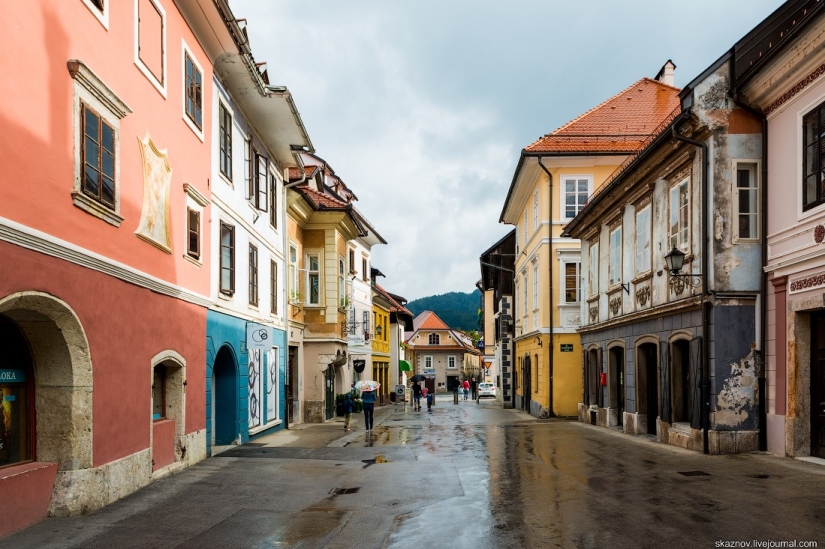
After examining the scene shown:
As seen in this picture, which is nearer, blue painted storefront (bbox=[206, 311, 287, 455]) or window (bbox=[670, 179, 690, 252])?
blue painted storefront (bbox=[206, 311, 287, 455])

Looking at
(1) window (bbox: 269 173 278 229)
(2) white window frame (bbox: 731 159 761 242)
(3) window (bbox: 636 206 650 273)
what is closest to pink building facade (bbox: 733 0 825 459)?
(2) white window frame (bbox: 731 159 761 242)

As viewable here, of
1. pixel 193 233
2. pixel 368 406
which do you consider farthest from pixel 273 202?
pixel 193 233

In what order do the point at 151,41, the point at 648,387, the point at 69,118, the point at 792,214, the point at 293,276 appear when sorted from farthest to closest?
the point at 293,276, the point at 648,387, the point at 792,214, the point at 151,41, the point at 69,118

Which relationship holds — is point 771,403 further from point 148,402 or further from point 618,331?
point 148,402

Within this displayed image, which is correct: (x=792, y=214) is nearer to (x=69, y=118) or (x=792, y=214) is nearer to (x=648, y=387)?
(x=648, y=387)

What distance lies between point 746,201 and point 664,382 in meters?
Result: 5.02

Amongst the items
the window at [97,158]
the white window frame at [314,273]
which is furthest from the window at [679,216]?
the white window frame at [314,273]

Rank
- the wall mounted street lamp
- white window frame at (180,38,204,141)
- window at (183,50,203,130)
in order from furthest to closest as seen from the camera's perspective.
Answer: the wall mounted street lamp, window at (183,50,203,130), white window frame at (180,38,204,141)

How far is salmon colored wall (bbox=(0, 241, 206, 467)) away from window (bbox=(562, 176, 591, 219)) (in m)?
19.9

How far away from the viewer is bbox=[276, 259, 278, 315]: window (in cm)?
2333

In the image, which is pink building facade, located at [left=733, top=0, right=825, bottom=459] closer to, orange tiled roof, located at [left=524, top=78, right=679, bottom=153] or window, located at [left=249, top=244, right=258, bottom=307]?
window, located at [left=249, top=244, right=258, bottom=307]

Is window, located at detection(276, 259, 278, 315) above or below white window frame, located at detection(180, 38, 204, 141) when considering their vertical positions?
below

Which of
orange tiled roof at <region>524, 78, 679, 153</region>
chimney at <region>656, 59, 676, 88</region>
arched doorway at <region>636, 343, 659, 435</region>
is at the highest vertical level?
chimney at <region>656, 59, 676, 88</region>

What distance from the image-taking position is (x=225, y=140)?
1827cm
